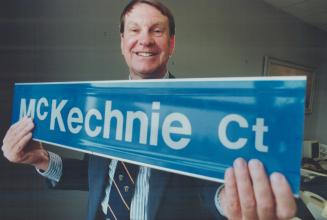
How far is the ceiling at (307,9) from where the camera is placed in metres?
0.68

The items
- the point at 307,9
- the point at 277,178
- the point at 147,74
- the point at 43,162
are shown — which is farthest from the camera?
the point at 307,9

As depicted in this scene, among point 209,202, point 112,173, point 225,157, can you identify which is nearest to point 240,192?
point 225,157

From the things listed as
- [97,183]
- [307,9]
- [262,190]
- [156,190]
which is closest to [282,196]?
[262,190]

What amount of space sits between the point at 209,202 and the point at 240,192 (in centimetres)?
15

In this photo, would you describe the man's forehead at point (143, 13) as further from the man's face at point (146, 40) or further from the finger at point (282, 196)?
the finger at point (282, 196)

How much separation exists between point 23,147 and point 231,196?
0.41 metres

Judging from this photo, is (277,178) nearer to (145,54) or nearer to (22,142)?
(145,54)

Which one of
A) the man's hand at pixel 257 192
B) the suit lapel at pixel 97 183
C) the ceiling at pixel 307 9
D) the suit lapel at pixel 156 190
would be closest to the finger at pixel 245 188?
the man's hand at pixel 257 192

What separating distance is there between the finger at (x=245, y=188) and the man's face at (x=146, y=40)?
9.5 inches

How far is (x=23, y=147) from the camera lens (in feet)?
1.63

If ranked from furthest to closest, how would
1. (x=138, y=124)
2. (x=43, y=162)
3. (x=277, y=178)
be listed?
(x=43, y=162), (x=138, y=124), (x=277, y=178)

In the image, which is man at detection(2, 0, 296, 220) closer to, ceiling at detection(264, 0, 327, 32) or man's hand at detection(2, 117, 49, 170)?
man's hand at detection(2, 117, 49, 170)

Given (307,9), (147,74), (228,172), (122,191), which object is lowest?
(122,191)

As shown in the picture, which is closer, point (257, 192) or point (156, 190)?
point (257, 192)
